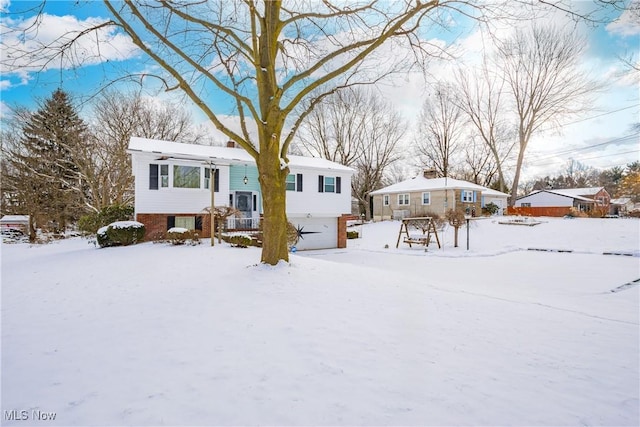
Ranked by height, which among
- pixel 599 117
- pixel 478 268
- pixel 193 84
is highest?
pixel 599 117

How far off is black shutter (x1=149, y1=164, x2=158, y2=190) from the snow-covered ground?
8.21m

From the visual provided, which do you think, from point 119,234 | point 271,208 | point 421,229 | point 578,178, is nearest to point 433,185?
point 421,229

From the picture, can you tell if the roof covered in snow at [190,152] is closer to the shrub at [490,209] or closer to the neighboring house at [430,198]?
the neighboring house at [430,198]

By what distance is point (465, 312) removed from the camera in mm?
5246

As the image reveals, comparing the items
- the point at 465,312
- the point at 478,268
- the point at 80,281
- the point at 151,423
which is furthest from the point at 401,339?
the point at 478,268

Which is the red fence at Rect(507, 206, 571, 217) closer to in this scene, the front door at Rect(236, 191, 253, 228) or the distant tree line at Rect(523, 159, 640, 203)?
the front door at Rect(236, 191, 253, 228)

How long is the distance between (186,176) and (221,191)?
1.95m

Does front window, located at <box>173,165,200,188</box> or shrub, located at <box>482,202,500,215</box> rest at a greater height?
front window, located at <box>173,165,200,188</box>

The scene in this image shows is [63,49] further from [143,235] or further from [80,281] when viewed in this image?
[143,235]

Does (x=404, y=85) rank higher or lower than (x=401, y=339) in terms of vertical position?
higher

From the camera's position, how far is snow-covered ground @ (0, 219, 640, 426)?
2.49m

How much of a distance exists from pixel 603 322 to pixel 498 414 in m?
4.26

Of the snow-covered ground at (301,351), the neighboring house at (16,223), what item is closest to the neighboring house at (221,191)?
the snow-covered ground at (301,351)

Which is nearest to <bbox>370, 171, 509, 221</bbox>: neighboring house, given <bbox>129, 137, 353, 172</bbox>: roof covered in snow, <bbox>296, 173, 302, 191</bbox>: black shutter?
<bbox>296, 173, 302, 191</bbox>: black shutter
